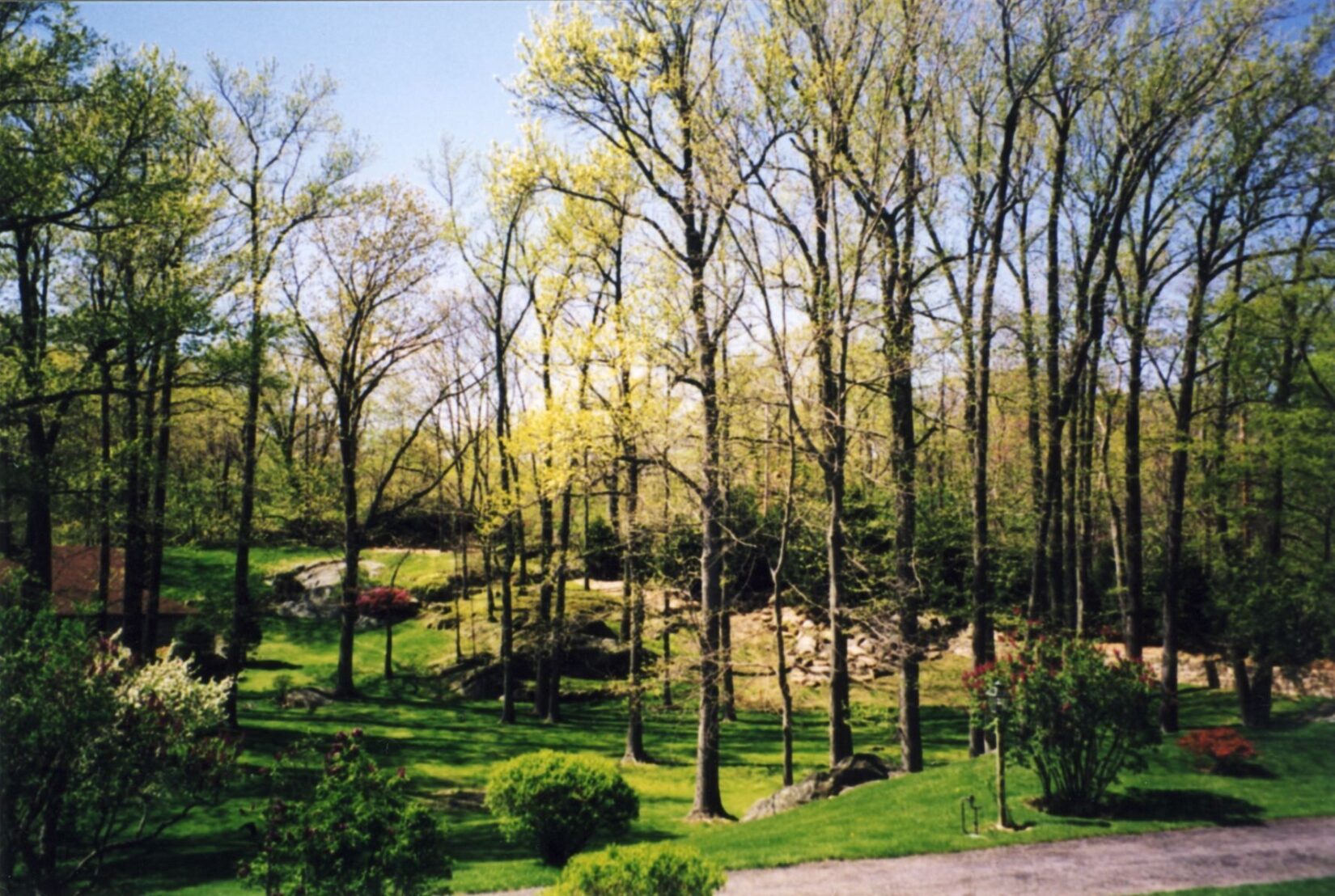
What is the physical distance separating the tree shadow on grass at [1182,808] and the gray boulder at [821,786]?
453 cm

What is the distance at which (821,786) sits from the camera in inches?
617

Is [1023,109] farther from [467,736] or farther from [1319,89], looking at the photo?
[467,736]

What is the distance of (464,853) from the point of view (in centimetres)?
1434

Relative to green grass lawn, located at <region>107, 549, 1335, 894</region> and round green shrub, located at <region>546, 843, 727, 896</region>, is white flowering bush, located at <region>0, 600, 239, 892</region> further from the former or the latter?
round green shrub, located at <region>546, 843, 727, 896</region>

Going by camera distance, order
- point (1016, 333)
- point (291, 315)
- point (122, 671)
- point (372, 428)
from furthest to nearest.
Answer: point (372, 428)
point (291, 315)
point (1016, 333)
point (122, 671)

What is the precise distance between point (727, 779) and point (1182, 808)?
11409mm

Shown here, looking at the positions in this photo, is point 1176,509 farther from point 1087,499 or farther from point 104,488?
point 104,488

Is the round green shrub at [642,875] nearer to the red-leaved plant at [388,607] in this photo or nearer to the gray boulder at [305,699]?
the gray boulder at [305,699]

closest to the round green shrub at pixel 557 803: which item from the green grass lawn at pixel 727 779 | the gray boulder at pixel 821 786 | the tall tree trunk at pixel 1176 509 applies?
the green grass lawn at pixel 727 779

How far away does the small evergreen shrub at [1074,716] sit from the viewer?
41.2 ft

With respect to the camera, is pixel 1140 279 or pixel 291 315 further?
pixel 291 315

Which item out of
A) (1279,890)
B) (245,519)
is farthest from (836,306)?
(245,519)

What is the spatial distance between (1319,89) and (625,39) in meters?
13.2

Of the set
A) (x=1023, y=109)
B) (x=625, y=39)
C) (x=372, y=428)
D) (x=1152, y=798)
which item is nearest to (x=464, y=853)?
(x=1152, y=798)
